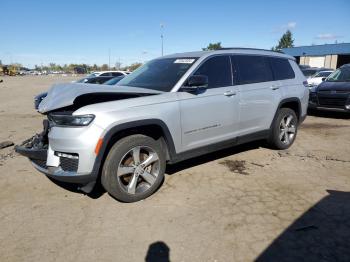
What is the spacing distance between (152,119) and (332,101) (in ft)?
26.5

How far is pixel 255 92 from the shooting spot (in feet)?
18.8

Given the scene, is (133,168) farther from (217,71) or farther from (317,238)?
(317,238)

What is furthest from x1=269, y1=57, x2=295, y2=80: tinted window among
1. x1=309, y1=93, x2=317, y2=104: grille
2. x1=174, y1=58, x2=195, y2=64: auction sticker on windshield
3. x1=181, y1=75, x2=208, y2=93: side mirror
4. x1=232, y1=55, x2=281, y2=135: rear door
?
x1=309, y1=93, x2=317, y2=104: grille

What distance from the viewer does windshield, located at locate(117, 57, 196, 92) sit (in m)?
4.85

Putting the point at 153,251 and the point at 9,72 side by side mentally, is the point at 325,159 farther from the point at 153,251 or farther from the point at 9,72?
the point at 9,72

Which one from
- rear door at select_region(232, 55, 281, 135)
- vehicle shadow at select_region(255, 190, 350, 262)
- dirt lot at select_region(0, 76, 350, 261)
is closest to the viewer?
vehicle shadow at select_region(255, 190, 350, 262)

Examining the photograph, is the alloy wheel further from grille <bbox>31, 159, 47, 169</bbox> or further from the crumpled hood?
grille <bbox>31, 159, 47, 169</bbox>

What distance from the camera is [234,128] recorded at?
5.43m

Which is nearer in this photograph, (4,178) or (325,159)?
(4,178)

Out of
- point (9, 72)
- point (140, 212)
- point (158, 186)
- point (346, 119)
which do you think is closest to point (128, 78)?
point (158, 186)

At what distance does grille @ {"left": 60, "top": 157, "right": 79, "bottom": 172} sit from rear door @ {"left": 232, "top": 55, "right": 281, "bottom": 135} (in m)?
2.77

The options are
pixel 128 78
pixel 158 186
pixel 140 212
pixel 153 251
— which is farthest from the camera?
pixel 128 78

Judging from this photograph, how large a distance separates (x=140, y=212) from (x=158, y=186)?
594mm

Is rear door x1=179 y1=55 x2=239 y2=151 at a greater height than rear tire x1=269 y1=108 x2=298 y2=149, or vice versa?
rear door x1=179 y1=55 x2=239 y2=151
